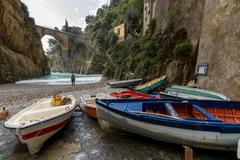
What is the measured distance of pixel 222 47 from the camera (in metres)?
7.82

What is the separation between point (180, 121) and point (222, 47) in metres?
6.03

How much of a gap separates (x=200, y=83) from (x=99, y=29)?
4177 centimetres

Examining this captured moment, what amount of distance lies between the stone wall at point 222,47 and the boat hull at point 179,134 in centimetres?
405

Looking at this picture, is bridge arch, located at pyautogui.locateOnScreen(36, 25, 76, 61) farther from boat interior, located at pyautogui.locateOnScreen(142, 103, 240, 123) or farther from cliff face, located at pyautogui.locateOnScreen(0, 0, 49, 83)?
boat interior, located at pyautogui.locateOnScreen(142, 103, 240, 123)

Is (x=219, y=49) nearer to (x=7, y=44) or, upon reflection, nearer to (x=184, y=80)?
(x=184, y=80)

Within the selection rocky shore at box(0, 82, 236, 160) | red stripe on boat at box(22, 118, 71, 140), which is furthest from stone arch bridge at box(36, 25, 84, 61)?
red stripe on boat at box(22, 118, 71, 140)

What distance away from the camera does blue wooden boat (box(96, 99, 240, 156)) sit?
3424mm

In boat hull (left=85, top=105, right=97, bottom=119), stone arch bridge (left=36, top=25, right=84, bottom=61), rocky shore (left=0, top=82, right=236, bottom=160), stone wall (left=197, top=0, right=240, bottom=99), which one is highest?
stone arch bridge (left=36, top=25, right=84, bottom=61)

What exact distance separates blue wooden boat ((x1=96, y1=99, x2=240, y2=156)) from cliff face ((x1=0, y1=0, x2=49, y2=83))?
66.7 feet

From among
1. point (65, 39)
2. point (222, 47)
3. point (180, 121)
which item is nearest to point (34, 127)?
point (180, 121)

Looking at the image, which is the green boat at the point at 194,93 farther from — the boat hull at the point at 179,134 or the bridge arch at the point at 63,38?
the bridge arch at the point at 63,38

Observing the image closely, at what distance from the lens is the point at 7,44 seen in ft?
80.1

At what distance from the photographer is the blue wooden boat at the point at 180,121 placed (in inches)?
135

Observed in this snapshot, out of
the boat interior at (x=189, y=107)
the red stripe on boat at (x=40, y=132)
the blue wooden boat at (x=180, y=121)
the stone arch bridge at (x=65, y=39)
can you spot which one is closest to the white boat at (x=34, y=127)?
the red stripe on boat at (x=40, y=132)
